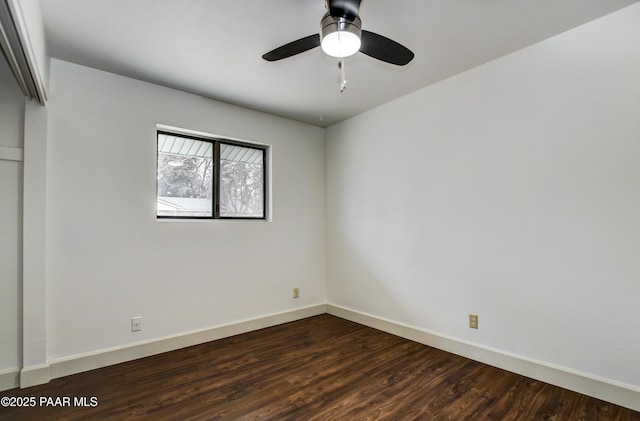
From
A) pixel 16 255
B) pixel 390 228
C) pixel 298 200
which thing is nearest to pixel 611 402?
pixel 390 228

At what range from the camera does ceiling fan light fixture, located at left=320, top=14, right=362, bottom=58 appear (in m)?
1.52

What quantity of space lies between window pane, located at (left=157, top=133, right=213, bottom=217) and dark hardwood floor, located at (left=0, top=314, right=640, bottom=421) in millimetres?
A: 1363

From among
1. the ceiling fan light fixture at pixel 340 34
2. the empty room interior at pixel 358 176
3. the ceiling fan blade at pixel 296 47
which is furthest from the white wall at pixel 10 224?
the ceiling fan light fixture at pixel 340 34

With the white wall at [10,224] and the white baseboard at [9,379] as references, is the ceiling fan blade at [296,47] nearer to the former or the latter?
the white wall at [10,224]

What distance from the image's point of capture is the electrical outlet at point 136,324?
267cm

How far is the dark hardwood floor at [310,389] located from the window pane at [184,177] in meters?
1.36

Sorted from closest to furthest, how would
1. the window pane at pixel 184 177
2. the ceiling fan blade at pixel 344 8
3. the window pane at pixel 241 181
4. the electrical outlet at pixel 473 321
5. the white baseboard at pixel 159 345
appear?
1. the ceiling fan blade at pixel 344 8
2. the white baseboard at pixel 159 345
3. the electrical outlet at pixel 473 321
4. the window pane at pixel 184 177
5. the window pane at pixel 241 181

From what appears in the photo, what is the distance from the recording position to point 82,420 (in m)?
1.83

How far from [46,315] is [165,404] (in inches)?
46.7

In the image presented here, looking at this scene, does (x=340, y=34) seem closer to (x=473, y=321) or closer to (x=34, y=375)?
(x=473, y=321)

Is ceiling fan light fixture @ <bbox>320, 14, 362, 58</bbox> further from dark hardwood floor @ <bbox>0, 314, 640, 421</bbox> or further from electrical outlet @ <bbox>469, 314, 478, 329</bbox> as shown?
electrical outlet @ <bbox>469, 314, 478, 329</bbox>

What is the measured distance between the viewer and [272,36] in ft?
7.13

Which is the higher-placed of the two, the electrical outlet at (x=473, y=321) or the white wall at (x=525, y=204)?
the white wall at (x=525, y=204)

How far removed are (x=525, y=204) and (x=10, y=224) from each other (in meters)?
3.80
